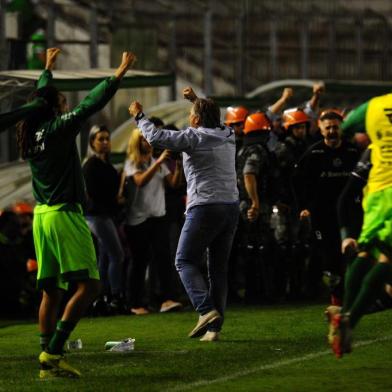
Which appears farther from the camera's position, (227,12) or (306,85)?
(227,12)

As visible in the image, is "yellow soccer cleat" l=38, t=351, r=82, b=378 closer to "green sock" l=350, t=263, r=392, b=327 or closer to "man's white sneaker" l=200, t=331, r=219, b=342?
"green sock" l=350, t=263, r=392, b=327

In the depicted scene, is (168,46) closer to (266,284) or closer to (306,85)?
(306,85)

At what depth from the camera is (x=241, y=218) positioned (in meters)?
18.3

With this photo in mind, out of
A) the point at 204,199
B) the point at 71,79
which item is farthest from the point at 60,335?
the point at 71,79

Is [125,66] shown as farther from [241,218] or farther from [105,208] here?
[241,218]

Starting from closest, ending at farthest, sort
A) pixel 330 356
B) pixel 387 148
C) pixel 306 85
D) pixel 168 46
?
pixel 387 148
pixel 330 356
pixel 306 85
pixel 168 46

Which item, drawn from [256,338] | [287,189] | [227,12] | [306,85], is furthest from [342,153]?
[227,12]

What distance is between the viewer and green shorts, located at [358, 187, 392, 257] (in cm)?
1143

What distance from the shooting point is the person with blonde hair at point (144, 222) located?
1753cm

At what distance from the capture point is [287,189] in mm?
18062

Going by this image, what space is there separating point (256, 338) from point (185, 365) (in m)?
1.93

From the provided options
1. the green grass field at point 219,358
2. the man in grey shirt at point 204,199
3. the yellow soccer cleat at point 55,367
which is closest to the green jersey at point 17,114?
the yellow soccer cleat at point 55,367

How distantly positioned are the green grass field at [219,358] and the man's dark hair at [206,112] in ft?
5.93

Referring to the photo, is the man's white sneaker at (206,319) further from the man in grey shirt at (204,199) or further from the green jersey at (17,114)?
the green jersey at (17,114)
